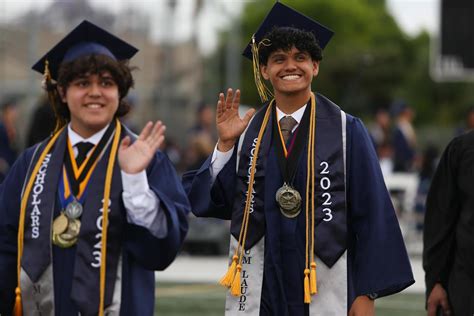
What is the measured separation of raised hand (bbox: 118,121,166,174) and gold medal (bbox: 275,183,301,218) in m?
0.57

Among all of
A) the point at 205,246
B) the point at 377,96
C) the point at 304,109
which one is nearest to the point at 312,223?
the point at 304,109

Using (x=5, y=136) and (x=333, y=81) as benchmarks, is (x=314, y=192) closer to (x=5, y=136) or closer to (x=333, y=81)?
(x=5, y=136)

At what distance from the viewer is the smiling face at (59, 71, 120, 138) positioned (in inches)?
231

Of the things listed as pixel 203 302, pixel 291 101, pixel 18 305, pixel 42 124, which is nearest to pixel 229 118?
pixel 291 101

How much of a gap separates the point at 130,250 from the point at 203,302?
608 cm

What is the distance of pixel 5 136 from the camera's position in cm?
1352

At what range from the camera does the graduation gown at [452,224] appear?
626cm

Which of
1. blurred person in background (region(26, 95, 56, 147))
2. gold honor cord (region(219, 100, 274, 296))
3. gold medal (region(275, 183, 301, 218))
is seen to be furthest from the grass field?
gold medal (region(275, 183, 301, 218))

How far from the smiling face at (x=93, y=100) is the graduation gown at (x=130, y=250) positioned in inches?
6.8

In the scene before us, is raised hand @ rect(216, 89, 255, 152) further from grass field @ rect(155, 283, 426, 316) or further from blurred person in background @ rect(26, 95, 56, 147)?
grass field @ rect(155, 283, 426, 316)

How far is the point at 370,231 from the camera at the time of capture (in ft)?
18.5

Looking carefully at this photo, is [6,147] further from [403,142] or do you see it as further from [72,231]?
[72,231]

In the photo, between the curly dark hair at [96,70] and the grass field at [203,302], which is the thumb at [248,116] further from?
the grass field at [203,302]

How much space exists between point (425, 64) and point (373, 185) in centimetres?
6364
